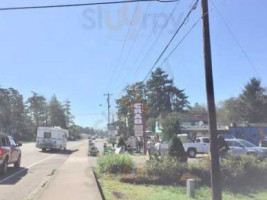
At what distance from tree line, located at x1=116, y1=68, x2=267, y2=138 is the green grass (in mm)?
70894

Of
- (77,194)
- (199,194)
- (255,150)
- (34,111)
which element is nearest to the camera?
(77,194)

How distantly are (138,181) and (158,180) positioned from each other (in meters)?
0.76

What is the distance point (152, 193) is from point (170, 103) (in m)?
104

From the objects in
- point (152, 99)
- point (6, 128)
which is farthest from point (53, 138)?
point (6, 128)

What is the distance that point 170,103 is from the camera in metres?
120

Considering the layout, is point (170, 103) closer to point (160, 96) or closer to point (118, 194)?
point (160, 96)

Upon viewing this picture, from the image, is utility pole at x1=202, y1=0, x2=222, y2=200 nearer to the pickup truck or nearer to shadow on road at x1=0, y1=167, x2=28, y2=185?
shadow on road at x1=0, y1=167, x2=28, y2=185

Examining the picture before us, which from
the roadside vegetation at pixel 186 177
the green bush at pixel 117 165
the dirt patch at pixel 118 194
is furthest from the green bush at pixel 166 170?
the dirt patch at pixel 118 194

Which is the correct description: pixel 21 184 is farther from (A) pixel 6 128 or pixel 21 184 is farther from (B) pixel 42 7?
(A) pixel 6 128

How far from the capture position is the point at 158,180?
701 inches

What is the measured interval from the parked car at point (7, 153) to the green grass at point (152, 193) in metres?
5.77

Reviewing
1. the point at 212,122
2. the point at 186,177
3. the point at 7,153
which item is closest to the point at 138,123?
the point at 7,153

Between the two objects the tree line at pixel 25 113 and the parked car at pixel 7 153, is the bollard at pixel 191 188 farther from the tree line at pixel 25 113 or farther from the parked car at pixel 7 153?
the tree line at pixel 25 113

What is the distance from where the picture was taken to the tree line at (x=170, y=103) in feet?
314
